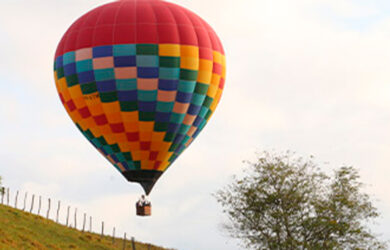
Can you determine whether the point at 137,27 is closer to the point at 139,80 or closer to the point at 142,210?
the point at 139,80

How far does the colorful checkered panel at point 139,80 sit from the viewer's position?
36.2 m

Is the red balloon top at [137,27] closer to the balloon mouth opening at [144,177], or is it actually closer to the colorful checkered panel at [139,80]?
the colorful checkered panel at [139,80]

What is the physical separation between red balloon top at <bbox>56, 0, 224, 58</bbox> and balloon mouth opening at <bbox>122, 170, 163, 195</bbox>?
7928 mm

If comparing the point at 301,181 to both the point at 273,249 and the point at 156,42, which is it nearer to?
the point at 273,249

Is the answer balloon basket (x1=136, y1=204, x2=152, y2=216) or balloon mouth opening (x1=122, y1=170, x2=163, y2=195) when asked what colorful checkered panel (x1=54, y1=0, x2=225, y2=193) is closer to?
balloon mouth opening (x1=122, y1=170, x2=163, y2=195)

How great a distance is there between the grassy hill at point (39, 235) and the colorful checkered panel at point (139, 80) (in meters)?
11.9

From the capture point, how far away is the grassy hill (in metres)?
46.4

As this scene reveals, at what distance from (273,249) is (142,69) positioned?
14.7 m

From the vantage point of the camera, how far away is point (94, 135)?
3831 cm

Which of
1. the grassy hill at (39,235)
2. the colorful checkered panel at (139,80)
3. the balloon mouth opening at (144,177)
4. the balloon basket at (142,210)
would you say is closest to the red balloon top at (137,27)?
the colorful checkered panel at (139,80)

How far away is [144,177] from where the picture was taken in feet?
124

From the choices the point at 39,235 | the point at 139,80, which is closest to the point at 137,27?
the point at 139,80

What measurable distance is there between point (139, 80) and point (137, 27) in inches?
123

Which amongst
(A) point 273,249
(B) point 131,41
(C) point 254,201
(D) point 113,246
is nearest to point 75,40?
(B) point 131,41
